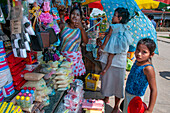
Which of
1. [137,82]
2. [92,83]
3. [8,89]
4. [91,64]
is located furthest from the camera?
[91,64]

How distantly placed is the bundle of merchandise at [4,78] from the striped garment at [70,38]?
1.11 m

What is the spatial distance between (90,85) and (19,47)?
2.61 m

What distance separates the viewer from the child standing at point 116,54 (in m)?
2.15

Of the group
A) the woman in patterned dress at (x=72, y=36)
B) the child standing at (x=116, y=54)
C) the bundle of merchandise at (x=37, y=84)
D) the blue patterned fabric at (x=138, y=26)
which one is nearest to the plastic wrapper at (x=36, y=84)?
the bundle of merchandise at (x=37, y=84)

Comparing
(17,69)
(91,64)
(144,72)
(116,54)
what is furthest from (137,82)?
(91,64)

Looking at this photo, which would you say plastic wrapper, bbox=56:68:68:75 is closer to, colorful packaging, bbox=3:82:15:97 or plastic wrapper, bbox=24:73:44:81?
plastic wrapper, bbox=24:73:44:81

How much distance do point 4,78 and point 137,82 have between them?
1689 millimetres

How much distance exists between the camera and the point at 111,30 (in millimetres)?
2221

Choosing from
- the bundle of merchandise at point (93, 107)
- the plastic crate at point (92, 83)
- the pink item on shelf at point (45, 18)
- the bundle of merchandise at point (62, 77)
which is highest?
the pink item on shelf at point (45, 18)

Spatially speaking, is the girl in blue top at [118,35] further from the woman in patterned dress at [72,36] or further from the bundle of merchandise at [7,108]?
the bundle of merchandise at [7,108]

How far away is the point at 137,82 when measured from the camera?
1.62 m

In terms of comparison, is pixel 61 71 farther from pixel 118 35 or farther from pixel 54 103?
pixel 118 35

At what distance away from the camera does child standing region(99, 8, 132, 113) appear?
2.15 meters

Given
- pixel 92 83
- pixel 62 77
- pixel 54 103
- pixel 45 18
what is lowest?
pixel 92 83
